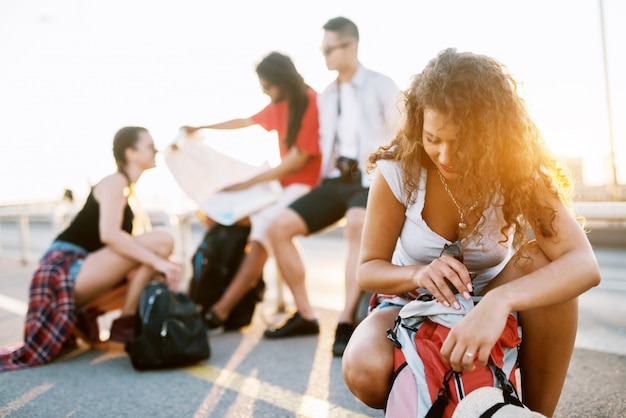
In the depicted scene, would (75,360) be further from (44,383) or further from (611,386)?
(611,386)

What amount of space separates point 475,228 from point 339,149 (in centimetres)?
234

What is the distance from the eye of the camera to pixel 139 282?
4059mm

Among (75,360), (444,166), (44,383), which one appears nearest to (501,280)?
(444,166)

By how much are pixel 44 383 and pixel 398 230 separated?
224 cm

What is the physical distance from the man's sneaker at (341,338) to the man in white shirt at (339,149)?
0.58 m

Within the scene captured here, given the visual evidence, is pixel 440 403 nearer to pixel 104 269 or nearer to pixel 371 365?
pixel 371 365

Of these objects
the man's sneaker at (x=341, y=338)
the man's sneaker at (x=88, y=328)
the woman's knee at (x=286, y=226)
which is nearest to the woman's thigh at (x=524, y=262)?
the man's sneaker at (x=341, y=338)

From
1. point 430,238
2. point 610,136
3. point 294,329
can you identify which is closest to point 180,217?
point 294,329

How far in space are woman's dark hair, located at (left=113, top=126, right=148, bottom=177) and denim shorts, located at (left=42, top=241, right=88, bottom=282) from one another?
0.60 m

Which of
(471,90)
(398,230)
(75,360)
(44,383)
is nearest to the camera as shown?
(471,90)

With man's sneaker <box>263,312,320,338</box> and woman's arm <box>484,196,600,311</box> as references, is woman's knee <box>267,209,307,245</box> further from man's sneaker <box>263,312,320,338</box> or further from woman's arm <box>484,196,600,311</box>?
woman's arm <box>484,196,600,311</box>

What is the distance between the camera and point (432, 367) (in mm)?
1870

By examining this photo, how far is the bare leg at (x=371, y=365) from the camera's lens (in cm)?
201

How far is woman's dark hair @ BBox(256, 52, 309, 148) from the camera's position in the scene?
15.2ft
